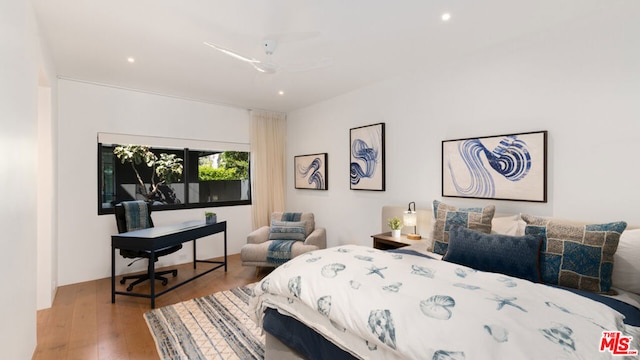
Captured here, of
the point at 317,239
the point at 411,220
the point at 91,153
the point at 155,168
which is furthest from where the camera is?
the point at 155,168

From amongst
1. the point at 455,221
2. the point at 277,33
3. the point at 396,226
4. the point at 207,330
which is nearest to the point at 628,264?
the point at 455,221

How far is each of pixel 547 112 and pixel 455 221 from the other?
122 cm

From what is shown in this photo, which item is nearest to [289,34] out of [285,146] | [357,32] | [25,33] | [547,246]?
[357,32]

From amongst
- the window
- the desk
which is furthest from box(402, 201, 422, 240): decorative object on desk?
the window

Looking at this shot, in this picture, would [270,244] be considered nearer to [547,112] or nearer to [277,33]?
[277,33]

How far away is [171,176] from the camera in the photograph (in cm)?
458

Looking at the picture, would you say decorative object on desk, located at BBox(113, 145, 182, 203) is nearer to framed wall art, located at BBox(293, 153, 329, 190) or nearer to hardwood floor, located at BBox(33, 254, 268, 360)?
hardwood floor, located at BBox(33, 254, 268, 360)

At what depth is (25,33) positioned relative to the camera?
6.02 ft

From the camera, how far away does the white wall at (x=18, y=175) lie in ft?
4.73

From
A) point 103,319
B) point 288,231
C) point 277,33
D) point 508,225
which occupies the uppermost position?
point 277,33

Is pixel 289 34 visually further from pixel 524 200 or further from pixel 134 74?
pixel 524 200

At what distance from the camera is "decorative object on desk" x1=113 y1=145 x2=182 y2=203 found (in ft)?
13.9

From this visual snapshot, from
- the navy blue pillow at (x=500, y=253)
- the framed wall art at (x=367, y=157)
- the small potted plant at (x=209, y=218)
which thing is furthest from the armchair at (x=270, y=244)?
the navy blue pillow at (x=500, y=253)

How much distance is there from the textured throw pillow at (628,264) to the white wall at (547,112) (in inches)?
15.0
